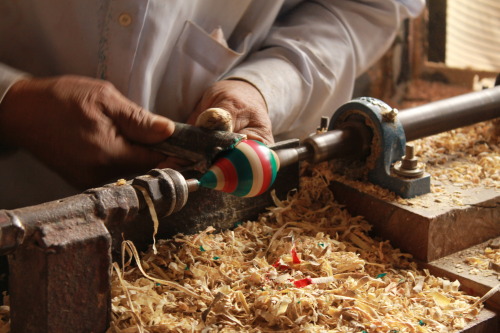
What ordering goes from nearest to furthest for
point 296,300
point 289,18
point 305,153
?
1. point 296,300
2. point 305,153
3. point 289,18

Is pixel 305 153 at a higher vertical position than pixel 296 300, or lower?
higher

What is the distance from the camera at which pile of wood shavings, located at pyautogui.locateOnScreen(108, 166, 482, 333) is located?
93 centimetres

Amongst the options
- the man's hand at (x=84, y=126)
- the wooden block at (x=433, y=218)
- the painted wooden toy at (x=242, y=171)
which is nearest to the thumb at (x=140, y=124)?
the man's hand at (x=84, y=126)

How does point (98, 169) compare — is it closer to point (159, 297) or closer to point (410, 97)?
point (159, 297)

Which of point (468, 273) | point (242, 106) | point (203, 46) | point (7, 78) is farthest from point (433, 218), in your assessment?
point (7, 78)

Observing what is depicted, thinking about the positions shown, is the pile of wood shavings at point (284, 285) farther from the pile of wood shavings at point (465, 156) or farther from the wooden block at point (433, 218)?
the pile of wood shavings at point (465, 156)

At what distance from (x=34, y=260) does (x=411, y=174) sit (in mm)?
810

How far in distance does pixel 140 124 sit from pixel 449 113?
78cm

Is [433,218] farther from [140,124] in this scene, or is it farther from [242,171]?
[140,124]

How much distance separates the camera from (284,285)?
1011 millimetres

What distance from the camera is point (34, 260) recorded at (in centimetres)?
81

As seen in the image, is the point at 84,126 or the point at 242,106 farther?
the point at 242,106

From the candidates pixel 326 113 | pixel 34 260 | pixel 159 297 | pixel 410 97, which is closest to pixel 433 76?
pixel 410 97

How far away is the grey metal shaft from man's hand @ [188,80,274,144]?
0.32 meters
